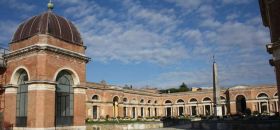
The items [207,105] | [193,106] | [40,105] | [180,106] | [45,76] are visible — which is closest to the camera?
[40,105]

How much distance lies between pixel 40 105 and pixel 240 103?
48303 mm

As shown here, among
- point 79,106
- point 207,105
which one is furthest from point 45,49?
point 207,105

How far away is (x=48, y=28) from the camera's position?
752 inches

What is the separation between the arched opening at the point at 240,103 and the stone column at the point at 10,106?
4435cm

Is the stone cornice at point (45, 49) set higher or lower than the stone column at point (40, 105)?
higher

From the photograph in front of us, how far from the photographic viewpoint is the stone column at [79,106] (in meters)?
20.1

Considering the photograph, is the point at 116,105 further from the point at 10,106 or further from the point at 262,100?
the point at 10,106

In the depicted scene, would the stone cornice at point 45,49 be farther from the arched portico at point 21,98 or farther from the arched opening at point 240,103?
the arched opening at point 240,103

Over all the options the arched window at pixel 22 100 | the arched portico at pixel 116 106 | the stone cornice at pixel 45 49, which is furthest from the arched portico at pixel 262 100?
the arched window at pixel 22 100

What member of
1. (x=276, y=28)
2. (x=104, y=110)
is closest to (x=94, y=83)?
(x=104, y=110)

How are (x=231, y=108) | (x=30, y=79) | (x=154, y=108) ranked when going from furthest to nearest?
(x=154, y=108)
(x=231, y=108)
(x=30, y=79)

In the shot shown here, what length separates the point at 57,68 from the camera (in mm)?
18938

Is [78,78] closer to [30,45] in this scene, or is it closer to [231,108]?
[30,45]

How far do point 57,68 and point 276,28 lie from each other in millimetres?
12514
